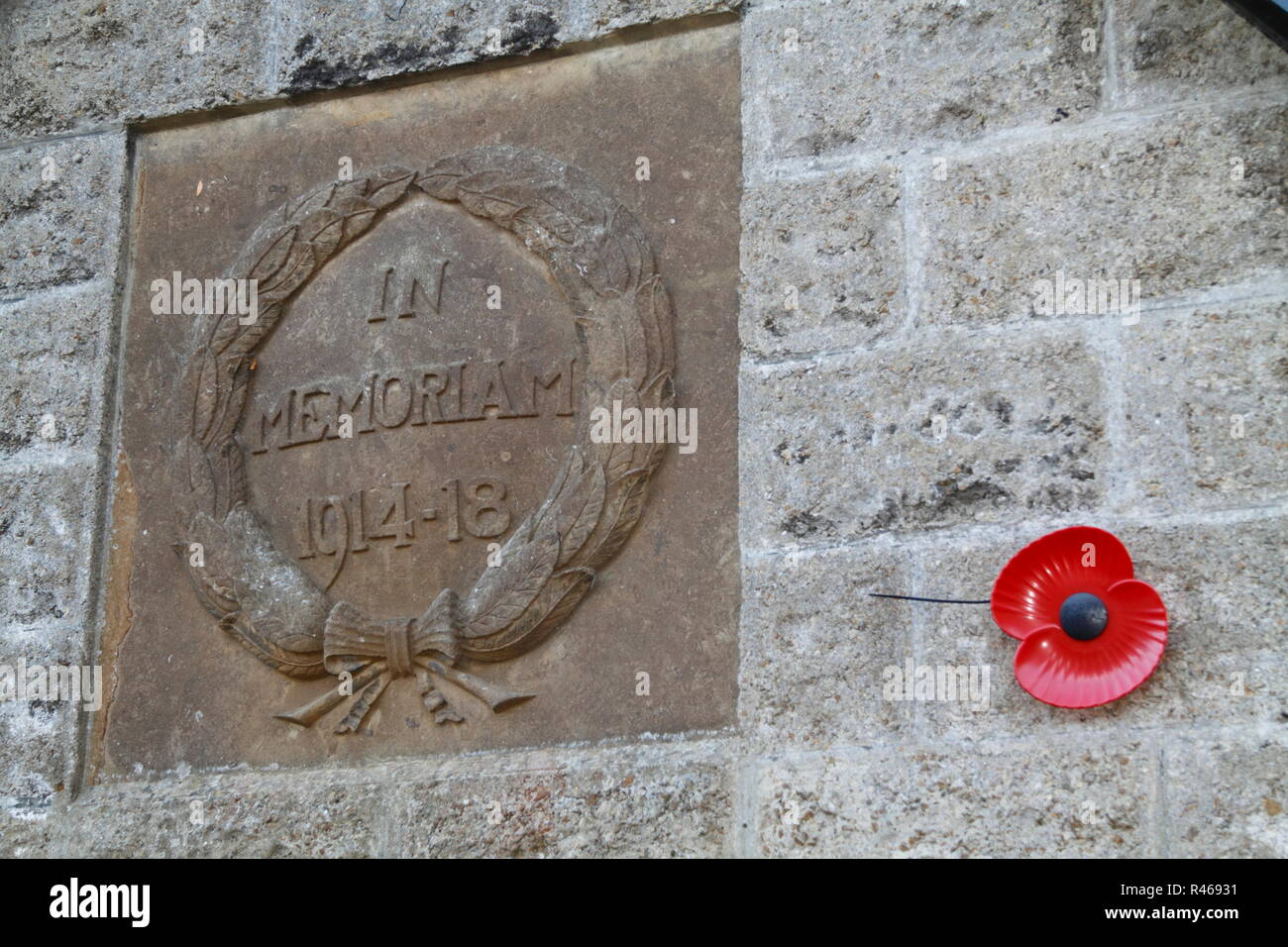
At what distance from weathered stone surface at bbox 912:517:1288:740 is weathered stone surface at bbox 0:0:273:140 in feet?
7.40

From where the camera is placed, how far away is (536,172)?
411 cm

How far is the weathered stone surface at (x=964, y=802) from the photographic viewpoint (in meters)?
3.19

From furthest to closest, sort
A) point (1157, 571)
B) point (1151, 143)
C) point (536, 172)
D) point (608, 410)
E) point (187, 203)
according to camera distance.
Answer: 1. point (187, 203)
2. point (536, 172)
3. point (608, 410)
4. point (1151, 143)
5. point (1157, 571)

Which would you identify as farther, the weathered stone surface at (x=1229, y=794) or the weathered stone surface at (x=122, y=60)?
the weathered stone surface at (x=122, y=60)

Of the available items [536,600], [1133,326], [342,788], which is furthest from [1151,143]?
[342,788]

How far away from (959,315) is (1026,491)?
0.40 metres

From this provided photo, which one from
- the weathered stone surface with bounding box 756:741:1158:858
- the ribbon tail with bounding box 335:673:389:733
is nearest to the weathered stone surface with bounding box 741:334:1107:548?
the weathered stone surface with bounding box 756:741:1158:858

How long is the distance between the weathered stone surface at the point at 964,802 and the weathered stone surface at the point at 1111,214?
88cm

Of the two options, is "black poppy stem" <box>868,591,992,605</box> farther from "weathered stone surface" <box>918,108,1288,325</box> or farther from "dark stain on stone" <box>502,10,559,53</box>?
"dark stain on stone" <box>502,10,559,53</box>

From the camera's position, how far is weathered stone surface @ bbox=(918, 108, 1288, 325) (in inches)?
136

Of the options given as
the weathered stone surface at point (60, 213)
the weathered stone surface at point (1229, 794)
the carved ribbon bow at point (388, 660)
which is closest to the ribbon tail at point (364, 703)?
the carved ribbon bow at point (388, 660)

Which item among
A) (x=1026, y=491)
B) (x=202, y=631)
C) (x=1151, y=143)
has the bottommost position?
(x=202, y=631)

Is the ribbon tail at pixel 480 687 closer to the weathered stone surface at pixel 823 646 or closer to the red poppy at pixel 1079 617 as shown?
the weathered stone surface at pixel 823 646

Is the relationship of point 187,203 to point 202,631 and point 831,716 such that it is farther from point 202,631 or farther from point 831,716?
point 831,716
